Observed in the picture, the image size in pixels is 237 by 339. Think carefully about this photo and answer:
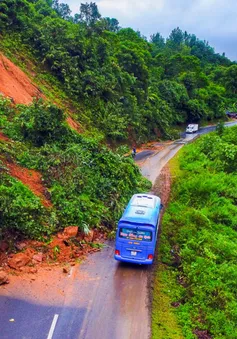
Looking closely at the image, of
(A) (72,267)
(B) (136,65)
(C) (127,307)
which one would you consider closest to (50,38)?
(B) (136,65)

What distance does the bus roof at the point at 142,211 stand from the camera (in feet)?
50.2

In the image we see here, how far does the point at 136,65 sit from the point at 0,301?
43.2 meters

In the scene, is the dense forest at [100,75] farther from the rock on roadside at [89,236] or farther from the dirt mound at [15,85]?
the rock on roadside at [89,236]

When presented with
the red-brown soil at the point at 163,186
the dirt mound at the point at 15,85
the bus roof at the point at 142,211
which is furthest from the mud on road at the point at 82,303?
the dirt mound at the point at 15,85

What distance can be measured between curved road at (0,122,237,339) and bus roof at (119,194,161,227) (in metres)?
2.11

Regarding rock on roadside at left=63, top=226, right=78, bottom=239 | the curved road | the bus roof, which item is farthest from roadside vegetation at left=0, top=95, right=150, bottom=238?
the curved road

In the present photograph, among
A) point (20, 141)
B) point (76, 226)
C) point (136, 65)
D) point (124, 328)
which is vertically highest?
point (136, 65)

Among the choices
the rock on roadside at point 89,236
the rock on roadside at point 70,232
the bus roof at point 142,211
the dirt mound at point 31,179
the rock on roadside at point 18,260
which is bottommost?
the rock on roadside at point 18,260

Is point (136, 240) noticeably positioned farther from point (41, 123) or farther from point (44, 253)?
point (41, 123)

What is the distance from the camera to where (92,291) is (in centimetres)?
1375

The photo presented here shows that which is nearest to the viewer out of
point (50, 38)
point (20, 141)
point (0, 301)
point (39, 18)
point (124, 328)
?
point (124, 328)

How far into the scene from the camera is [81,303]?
42.4 ft

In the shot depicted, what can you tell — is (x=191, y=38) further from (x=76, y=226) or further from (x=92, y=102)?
(x=76, y=226)

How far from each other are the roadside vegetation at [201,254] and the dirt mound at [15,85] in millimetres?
13022
